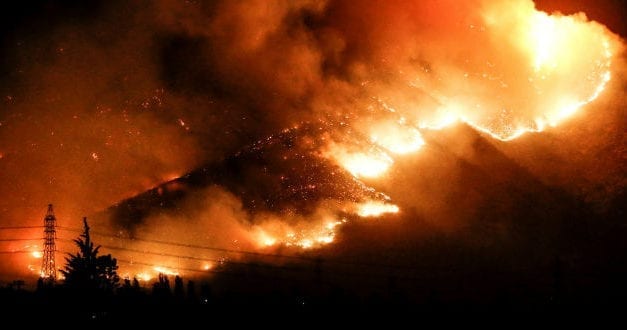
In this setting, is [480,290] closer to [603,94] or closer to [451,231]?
[451,231]

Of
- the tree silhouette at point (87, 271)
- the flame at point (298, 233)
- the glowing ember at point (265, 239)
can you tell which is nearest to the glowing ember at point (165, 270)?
the flame at point (298, 233)

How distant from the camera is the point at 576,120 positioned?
1886 centimetres

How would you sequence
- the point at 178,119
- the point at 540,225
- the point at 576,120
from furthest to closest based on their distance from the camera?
1. the point at 178,119
2. the point at 576,120
3. the point at 540,225

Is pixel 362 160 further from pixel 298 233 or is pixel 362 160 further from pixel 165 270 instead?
pixel 165 270

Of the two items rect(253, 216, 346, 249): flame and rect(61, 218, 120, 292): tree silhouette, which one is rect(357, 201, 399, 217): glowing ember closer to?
rect(253, 216, 346, 249): flame

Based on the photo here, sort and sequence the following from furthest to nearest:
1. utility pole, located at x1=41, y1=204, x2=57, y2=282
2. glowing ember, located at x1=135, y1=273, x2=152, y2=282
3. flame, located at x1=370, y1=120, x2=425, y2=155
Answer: glowing ember, located at x1=135, y1=273, x2=152, y2=282 → utility pole, located at x1=41, y1=204, x2=57, y2=282 → flame, located at x1=370, y1=120, x2=425, y2=155

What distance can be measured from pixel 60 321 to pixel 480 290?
11.1 m

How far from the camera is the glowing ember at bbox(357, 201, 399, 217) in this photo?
19.8 metres

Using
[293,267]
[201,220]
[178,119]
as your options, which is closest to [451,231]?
[293,267]

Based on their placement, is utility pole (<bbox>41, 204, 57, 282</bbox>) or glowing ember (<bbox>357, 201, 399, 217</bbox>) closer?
glowing ember (<bbox>357, 201, 399, 217</bbox>)

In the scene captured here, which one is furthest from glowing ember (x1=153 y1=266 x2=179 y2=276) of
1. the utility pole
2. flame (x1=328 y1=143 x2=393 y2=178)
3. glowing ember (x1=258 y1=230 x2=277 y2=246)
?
flame (x1=328 y1=143 x2=393 y2=178)

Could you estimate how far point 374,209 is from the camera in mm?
20109

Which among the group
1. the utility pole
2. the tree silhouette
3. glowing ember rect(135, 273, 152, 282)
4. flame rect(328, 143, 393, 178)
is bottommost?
the tree silhouette

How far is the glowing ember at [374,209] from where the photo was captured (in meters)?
19.8
